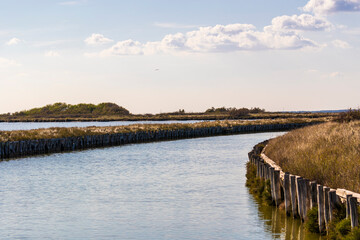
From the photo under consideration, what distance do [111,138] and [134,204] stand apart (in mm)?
43641

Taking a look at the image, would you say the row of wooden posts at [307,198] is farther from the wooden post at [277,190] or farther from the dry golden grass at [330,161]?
the dry golden grass at [330,161]

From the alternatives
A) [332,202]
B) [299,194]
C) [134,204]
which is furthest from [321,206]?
[134,204]

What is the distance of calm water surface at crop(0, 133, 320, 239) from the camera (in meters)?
16.3

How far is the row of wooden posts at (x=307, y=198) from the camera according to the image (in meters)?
12.2

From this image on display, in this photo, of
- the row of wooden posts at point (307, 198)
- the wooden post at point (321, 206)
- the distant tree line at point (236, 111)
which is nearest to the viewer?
the row of wooden posts at point (307, 198)

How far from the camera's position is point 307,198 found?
49.3 feet

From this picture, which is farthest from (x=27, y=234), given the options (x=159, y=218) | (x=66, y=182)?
(x=66, y=182)

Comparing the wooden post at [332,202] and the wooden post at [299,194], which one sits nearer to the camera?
the wooden post at [332,202]

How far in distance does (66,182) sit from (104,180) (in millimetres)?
1982

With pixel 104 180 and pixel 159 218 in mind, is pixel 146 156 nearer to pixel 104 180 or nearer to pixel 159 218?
pixel 104 180

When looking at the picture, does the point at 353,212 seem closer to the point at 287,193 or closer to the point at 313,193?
the point at 313,193

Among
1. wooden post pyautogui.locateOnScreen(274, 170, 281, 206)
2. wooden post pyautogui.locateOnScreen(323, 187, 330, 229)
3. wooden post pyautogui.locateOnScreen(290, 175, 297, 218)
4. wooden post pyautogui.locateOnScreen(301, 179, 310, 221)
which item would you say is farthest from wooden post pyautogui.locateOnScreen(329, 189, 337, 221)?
wooden post pyautogui.locateOnScreen(274, 170, 281, 206)

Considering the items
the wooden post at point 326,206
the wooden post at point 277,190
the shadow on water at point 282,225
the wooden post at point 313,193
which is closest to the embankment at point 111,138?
the wooden post at point 277,190

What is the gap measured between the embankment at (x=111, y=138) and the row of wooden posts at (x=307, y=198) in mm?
31810
